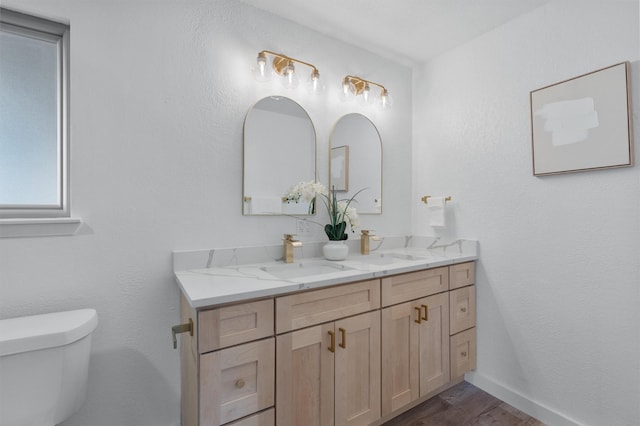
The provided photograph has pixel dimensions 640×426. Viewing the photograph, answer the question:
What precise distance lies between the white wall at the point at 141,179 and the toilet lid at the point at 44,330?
0.36 feet

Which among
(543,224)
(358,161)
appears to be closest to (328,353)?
(358,161)

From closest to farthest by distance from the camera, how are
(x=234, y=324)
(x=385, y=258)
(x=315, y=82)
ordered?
(x=234, y=324) < (x=315, y=82) < (x=385, y=258)

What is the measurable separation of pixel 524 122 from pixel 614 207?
0.63m

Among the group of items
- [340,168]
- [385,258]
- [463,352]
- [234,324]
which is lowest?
[463,352]

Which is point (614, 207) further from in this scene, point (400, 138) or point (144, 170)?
point (144, 170)

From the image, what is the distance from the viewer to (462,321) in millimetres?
1909

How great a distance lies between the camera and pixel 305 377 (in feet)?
4.15

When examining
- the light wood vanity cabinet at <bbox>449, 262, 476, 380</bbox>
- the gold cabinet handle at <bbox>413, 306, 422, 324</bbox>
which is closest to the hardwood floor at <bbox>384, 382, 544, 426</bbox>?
the light wood vanity cabinet at <bbox>449, 262, 476, 380</bbox>

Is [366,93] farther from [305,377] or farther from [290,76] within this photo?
[305,377]

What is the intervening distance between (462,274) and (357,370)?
94 cm

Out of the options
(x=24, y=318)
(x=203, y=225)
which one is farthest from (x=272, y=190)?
(x=24, y=318)

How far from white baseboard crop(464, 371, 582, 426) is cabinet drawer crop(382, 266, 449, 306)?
0.70 metres

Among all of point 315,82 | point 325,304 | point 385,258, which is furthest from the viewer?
point 385,258

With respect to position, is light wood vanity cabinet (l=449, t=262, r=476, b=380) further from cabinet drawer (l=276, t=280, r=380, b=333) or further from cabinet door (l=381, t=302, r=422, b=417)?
cabinet drawer (l=276, t=280, r=380, b=333)
